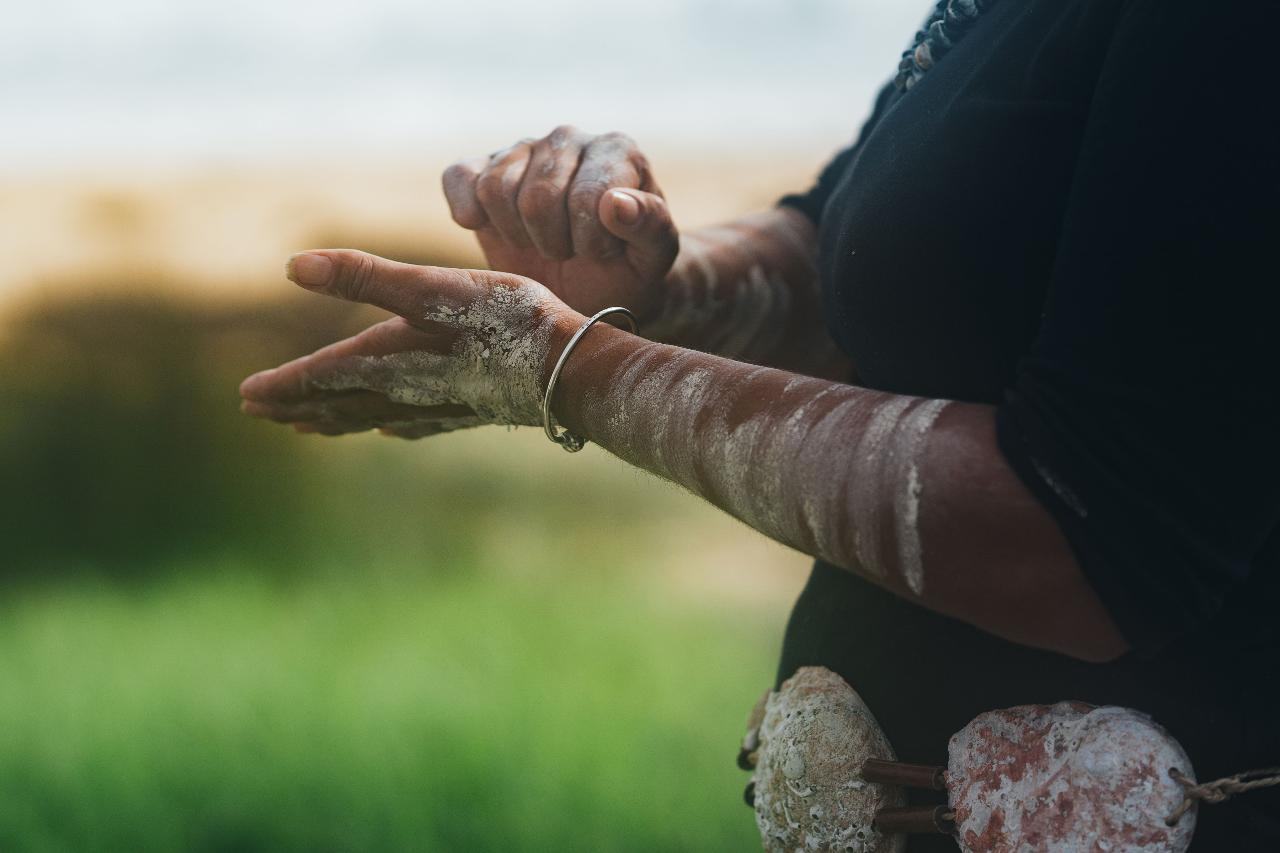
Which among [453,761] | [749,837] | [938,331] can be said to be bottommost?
[749,837]

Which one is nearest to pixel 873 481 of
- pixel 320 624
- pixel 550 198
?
pixel 550 198

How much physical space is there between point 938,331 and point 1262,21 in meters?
0.24

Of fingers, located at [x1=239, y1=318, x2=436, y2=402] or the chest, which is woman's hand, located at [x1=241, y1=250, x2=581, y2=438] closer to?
fingers, located at [x1=239, y1=318, x2=436, y2=402]

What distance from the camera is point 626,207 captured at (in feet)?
2.87

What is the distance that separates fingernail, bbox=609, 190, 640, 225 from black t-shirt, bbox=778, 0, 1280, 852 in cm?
21

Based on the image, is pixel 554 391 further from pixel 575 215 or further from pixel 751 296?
pixel 751 296

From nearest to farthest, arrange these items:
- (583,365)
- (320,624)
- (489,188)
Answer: (583,365)
(489,188)
(320,624)

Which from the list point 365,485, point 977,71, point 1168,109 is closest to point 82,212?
point 365,485

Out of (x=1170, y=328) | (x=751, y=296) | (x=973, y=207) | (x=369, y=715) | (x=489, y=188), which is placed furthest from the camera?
(x=369, y=715)

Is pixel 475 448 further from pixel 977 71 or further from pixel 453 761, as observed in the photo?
pixel 977 71

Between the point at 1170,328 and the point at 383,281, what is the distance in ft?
Result: 1.70

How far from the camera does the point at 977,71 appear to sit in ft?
2.05

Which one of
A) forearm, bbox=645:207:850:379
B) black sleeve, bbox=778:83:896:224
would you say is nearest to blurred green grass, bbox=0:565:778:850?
forearm, bbox=645:207:850:379

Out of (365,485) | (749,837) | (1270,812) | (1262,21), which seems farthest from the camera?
(365,485)
